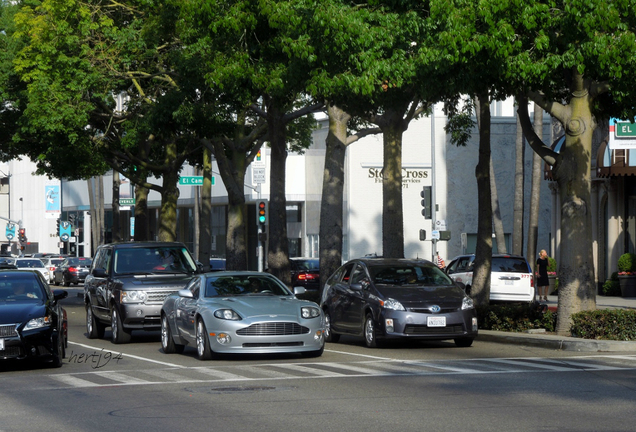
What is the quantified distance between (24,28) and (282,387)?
19749 mm

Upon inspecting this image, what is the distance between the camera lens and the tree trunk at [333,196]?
1059 inches

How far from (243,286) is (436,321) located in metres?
3.29

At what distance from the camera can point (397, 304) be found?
17781 millimetres

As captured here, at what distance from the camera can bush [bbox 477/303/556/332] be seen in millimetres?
19750

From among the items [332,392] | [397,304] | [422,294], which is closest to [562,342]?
[422,294]

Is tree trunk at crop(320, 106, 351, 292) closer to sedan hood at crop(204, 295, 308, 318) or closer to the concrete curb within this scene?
the concrete curb

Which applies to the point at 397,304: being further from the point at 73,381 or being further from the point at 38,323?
the point at 73,381

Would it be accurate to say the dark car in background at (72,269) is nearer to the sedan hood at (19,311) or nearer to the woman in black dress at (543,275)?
the woman in black dress at (543,275)

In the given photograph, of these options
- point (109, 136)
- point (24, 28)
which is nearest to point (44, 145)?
point (109, 136)

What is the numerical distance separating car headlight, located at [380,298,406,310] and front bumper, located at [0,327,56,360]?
18.6 ft

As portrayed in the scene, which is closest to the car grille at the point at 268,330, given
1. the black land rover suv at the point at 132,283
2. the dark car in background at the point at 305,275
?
the black land rover suv at the point at 132,283

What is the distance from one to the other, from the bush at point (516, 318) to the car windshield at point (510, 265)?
32.5 feet

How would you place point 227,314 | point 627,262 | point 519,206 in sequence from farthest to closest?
point 519,206
point 627,262
point 227,314

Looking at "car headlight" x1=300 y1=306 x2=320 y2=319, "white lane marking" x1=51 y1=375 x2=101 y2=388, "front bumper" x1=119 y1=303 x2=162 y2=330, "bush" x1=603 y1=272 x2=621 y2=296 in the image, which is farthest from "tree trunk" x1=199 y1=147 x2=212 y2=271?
"white lane marking" x1=51 y1=375 x2=101 y2=388
